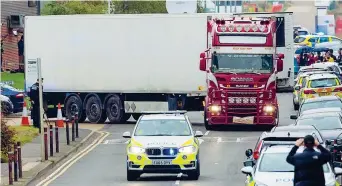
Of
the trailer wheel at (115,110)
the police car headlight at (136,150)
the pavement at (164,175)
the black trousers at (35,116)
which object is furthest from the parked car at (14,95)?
the police car headlight at (136,150)

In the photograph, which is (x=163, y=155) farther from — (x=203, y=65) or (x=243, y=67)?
(x=243, y=67)

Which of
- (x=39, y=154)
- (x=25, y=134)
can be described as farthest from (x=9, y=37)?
(x=39, y=154)

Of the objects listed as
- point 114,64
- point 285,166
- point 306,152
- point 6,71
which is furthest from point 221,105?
point 6,71

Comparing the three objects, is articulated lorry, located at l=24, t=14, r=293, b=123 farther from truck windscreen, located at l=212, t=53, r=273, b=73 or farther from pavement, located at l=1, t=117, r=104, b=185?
truck windscreen, located at l=212, t=53, r=273, b=73

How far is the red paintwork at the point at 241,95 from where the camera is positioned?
3969cm

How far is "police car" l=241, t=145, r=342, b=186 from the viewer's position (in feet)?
65.3

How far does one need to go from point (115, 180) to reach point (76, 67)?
18.5m

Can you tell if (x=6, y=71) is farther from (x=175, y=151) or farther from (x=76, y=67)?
(x=175, y=151)

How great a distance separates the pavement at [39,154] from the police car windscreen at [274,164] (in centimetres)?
713

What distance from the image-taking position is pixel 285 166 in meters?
20.9

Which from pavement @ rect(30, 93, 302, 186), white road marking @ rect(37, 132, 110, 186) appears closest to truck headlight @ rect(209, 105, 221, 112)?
pavement @ rect(30, 93, 302, 186)

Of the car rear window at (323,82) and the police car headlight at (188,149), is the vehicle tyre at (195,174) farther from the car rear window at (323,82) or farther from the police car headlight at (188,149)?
the car rear window at (323,82)

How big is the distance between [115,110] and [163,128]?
1730 centimetres

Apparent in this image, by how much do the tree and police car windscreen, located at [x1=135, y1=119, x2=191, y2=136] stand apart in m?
52.8
